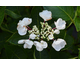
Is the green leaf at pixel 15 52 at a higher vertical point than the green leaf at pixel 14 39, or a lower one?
lower

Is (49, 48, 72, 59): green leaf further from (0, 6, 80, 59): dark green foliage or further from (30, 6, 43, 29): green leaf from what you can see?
(30, 6, 43, 29): green leaf

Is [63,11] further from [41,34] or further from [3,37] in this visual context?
[3,37]

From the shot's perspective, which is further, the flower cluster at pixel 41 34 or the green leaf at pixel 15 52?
the green leaf at pixel 15 52

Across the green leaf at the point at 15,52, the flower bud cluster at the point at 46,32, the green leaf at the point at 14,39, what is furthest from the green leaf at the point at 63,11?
the green leaf at the point at 15,52

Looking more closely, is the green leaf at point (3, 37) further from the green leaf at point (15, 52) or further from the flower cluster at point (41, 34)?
the flower cluster at point (41, 34)

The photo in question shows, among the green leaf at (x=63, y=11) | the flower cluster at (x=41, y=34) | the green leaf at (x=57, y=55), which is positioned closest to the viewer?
the flower cluster at (x=41, y=34)

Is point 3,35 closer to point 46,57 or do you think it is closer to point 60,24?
point 46,57

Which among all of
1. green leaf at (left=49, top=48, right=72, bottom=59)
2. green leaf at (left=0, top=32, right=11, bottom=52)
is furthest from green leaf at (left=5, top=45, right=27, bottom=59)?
green leaf at (left=49, top=48, right=72, bottom=59)

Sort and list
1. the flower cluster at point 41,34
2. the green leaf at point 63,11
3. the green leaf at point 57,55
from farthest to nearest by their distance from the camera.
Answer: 1. the green leaf at point 57,55
2. the green leaf at point 63,11
3. the flower cluster at point 41,34

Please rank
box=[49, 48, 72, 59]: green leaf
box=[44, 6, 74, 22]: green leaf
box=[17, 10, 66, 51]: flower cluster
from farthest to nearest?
1. box=[49, 48, 72, 59]: green leaf
2. box=[44, 6, 74, 22]: green leaf
3. box=[17, 10, 66, 51]: flower cluster
